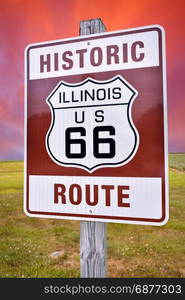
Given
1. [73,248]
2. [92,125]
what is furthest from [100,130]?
[73,248]

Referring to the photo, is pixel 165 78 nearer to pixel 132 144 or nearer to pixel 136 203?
pixel 132 144

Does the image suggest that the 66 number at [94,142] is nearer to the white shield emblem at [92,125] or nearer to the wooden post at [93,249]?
the white shield emblem at [92,125]

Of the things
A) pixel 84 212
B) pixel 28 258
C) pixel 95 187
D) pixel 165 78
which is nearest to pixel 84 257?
pixel 84 212

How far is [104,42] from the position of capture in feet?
8.34

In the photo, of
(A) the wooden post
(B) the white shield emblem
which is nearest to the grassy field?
(A) the wooden post

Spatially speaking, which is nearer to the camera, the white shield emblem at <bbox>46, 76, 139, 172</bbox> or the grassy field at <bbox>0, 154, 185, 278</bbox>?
the white shield emblem at <bbox>46, 76, 139, 172</bbox>

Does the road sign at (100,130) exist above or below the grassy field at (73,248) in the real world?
above

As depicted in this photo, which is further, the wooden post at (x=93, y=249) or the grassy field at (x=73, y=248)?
the grassy field at (x=73, y=248)

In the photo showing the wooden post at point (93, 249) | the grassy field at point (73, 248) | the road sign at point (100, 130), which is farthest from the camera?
the grassy field at point (73, 248)

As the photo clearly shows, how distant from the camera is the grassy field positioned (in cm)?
577

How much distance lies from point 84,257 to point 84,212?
0.44 metres

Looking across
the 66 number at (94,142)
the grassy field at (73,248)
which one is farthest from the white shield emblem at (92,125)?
the grassy field at (73,248)

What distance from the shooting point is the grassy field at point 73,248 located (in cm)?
577

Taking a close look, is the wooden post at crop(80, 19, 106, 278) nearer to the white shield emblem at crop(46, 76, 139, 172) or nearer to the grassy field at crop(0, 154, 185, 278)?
the white shield emblem at crop(46, 76, 139, 172)
